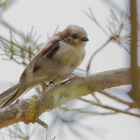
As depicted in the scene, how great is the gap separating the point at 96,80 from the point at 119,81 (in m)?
0.16

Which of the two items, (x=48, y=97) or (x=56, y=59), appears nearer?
(x=48, y=97)

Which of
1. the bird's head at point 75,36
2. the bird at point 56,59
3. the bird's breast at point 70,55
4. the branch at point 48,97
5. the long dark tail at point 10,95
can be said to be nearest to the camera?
the branch at point 48,97

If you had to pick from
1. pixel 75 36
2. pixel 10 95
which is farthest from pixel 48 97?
pixel 75 36

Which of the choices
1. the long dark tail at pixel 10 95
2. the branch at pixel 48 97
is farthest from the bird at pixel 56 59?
the branch at pixel 48 97

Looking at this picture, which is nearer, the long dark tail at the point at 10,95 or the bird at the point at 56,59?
the bird at the point at 56,59

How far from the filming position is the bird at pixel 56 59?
250 cm

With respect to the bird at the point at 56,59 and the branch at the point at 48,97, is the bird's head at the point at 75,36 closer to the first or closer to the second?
the bird at the point at 56,59

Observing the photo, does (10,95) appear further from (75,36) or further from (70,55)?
(75,36)

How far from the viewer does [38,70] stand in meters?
2.64

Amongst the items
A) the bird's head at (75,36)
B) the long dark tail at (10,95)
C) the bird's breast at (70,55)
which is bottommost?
the long dark tail at (10,95)

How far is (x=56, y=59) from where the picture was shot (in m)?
3.23

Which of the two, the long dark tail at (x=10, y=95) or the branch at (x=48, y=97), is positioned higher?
the branch at (x=48, y=97)

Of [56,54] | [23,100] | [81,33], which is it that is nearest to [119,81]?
[23,100]

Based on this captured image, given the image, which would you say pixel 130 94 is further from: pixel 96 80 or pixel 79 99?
pixel 96 80
